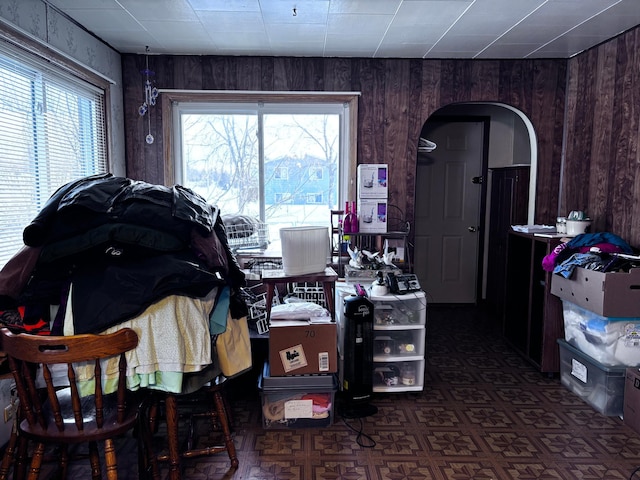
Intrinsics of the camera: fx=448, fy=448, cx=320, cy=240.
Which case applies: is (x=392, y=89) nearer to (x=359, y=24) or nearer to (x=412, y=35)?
(x=412, y=35)

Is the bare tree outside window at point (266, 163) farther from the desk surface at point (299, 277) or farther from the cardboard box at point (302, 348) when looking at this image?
the cardboard box at point (302, 348)

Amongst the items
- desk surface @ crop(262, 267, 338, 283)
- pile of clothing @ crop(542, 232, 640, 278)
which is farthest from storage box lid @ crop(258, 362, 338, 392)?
pile of clothing @ crop(542, 232, 640, 278)

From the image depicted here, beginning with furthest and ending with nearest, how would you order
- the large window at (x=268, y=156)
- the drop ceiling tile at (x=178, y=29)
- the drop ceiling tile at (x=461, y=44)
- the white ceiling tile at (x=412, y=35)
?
the large window at (x=268, y=156), the drop ceiling tile at (x=461, y=44), the white ceiling tile at (x=412, y=35), the drop ceiling tile at (x=178, y=29)

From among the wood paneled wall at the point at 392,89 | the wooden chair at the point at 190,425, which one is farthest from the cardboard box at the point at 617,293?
the wooden chair at the point at 190,425

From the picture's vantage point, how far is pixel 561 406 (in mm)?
2787

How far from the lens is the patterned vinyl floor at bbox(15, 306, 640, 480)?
2.13m

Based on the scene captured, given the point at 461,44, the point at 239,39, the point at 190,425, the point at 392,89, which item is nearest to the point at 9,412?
the point at 190,425

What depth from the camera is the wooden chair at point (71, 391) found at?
1513 millimetres

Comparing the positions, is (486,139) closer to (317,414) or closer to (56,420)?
(317,414)

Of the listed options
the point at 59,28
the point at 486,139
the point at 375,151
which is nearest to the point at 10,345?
the point at 59,28

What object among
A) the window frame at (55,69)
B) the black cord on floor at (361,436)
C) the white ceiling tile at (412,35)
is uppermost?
the white ceiling tile at (412,35)

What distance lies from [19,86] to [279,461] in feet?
7.80

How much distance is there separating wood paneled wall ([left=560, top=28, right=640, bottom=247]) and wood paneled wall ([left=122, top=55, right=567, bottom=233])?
154mm

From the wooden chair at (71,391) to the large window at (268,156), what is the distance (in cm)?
224
